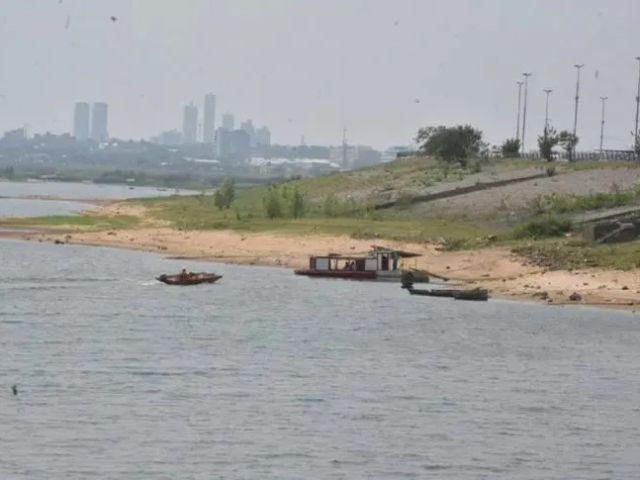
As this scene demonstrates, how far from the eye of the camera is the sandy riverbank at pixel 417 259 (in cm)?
7112

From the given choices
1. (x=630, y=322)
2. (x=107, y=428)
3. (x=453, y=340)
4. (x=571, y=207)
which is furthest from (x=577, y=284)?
(x=107, y=428)

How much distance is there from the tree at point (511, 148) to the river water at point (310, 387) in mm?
83623

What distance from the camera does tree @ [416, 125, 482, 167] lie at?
147 metres

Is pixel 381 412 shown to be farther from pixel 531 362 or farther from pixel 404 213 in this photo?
pixel 404 213

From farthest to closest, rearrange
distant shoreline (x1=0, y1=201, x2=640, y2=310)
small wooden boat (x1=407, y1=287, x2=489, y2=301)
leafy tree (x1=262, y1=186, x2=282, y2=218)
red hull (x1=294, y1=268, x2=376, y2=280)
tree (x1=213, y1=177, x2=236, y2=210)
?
1. tree (x1=213, y1=177, x2=236, y2=210)
2. leafy tree (x1=262, y1=186, x2=282, y2=218)
3. red hull (x1=294, y1=268, x2=376, y2=280)
4. distant shoreline (x1=0, y1=201, x2=640, y2=310)
5. small wooden boat (x1=407, y1=287, x2=489, y2=301)

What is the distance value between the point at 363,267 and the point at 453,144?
6748cm

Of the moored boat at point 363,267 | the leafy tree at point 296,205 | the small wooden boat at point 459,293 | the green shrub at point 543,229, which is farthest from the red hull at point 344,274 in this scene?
the leafy tree at point 296,205

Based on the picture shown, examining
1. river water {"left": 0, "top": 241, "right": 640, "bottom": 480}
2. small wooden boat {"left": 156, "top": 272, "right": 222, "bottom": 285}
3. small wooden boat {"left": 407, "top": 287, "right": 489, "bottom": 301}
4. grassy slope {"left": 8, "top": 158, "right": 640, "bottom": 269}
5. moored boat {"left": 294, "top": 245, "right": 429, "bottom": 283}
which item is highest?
grassy slope {"left": 8, "top": 158, "right": 640, "bottom": 269}

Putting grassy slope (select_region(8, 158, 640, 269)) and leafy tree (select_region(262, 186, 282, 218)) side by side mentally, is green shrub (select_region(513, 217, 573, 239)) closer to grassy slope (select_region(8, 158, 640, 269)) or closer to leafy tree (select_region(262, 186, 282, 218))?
grassy slope (select_region(8, 158, 640, 269))

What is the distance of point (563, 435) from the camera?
133 ft

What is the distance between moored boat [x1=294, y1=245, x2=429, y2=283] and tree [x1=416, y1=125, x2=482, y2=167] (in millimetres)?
62664

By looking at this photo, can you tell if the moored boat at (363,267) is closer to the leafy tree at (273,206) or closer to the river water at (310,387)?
the river water at (310,387)

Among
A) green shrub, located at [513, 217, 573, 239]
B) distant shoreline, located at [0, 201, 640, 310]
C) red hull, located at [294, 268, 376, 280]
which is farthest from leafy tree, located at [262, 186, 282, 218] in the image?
red hull, located at [294, 268, 376, 280]

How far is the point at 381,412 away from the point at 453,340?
15.3 m
